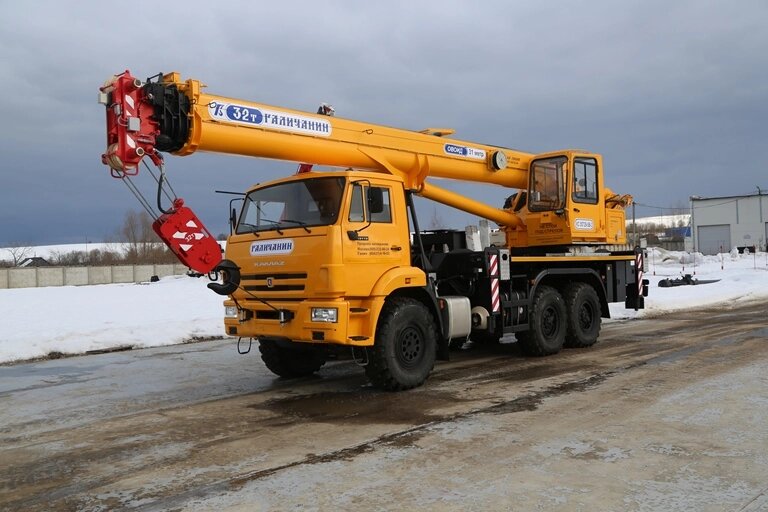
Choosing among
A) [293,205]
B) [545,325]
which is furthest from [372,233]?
[545,325]

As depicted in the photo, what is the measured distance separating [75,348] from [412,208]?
798cm

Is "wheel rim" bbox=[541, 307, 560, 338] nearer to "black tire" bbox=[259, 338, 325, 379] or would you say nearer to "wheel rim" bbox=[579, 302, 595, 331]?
"wheel rim" bbox=[579, 302, 595, 331]

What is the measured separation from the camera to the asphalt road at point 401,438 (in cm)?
462

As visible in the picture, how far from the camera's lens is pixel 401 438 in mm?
6051

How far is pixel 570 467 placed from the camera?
511cm

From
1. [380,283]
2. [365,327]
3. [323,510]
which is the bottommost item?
[323,510]

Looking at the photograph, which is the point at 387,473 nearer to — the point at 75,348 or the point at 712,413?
the point at 712,413

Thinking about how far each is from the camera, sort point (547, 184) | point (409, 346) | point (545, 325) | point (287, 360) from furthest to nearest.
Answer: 1. point (547, 184)
2. point (545, 325)
3. point (287, 360)
4. point (409, 346)

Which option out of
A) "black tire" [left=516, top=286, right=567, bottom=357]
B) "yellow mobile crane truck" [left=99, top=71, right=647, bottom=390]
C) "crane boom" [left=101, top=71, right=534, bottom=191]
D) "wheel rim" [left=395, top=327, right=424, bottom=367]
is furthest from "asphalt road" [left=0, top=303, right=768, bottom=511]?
"crane boom" [left=101, top=71, right=534, bottom=191]

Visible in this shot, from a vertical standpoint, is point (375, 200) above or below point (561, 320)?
above

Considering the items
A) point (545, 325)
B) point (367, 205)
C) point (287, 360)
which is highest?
point (367, 205)

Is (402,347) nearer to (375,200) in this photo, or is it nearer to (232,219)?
(375,200)

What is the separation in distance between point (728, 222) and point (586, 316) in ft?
225

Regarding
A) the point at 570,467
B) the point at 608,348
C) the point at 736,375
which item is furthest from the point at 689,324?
the point at 570,467
